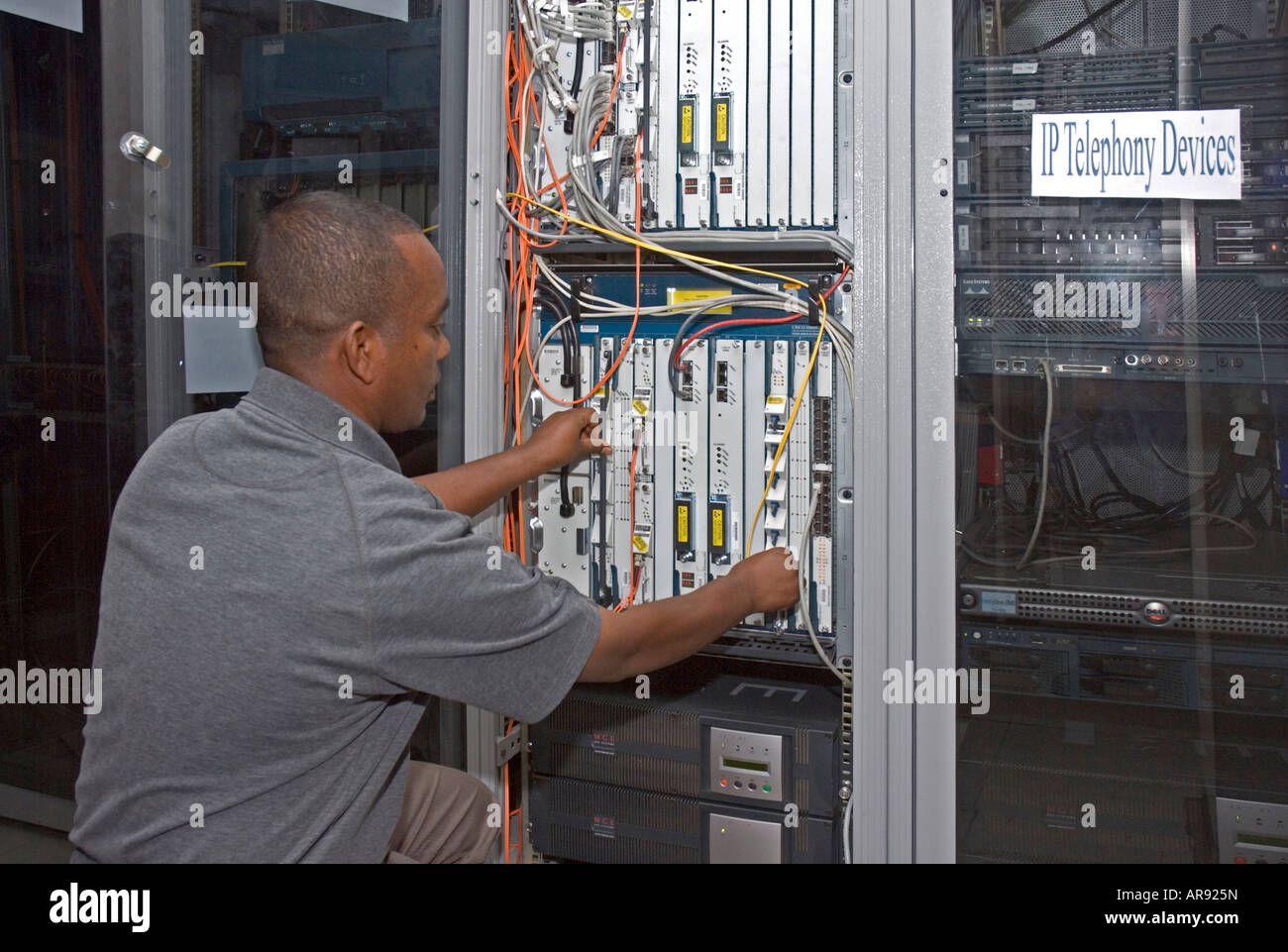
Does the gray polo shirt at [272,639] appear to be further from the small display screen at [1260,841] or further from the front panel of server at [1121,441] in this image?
the small display screen at [1260,841]

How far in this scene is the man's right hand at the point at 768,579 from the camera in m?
1.52

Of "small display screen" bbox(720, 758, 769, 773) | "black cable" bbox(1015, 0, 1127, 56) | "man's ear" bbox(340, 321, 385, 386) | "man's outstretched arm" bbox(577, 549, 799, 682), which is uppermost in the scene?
"black cable" bbox(1015, 0, 1127, 56)

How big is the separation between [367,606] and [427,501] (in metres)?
0.18

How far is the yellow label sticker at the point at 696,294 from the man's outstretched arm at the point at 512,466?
0.25 metres

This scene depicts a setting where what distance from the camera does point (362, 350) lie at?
127 centimetres

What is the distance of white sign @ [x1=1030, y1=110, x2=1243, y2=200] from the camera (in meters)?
1.37

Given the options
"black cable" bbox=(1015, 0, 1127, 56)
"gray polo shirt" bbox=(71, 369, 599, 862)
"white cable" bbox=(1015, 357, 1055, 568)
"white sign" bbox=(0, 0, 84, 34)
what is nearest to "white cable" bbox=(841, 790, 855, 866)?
"white cable" bbox=(1015, 357, 1055, 568)

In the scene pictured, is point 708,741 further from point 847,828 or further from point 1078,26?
point 1078,26

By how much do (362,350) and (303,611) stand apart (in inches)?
15.2

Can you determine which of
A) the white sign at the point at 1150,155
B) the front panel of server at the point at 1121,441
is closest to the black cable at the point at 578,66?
the front panel of server at the point at 1121,441

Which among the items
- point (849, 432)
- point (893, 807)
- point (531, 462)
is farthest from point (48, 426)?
point (893, 807)

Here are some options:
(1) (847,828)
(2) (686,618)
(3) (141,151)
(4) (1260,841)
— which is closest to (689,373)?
(2) (686,618)

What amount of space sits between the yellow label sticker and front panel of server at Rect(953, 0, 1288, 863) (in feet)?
1.28

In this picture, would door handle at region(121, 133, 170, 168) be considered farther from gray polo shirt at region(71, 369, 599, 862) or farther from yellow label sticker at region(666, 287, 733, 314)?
yellow label sticker at region(666, 287, 733, 314)
